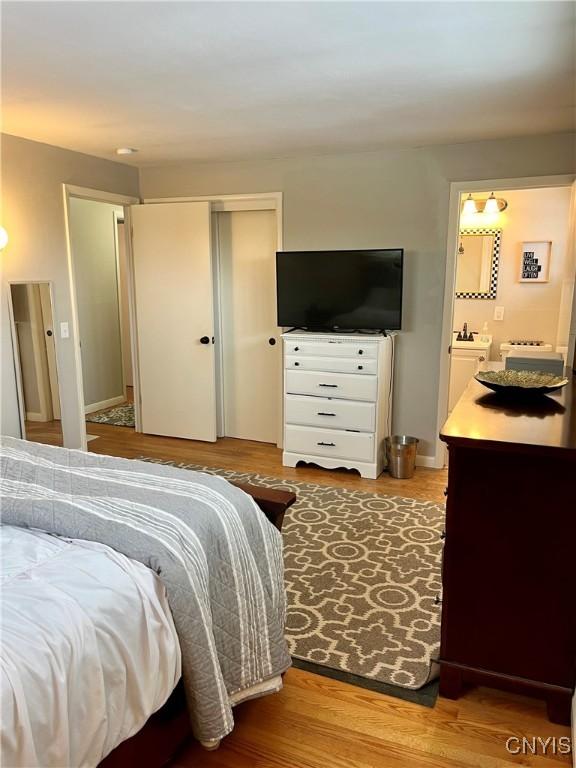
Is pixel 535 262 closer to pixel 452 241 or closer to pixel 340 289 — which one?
pixel 452 241

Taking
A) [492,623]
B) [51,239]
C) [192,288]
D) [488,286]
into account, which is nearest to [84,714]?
[492,623]

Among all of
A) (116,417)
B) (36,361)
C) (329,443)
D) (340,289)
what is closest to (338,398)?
(329,443)

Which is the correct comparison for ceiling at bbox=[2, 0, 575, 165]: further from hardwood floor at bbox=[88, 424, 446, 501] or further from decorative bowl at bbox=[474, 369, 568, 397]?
hardwood floor at bbox=[88, 424, 446, 501]

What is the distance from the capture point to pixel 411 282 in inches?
167

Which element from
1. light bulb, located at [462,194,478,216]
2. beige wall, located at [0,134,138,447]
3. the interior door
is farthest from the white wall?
light bulb, located at [462,194,478,216]

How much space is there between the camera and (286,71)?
2453mm

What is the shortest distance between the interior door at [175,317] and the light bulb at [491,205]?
2.62 metres

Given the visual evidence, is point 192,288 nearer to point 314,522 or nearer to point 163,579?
point 314,522

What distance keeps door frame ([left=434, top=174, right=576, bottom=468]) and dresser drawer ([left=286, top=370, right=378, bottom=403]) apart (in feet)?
1.99

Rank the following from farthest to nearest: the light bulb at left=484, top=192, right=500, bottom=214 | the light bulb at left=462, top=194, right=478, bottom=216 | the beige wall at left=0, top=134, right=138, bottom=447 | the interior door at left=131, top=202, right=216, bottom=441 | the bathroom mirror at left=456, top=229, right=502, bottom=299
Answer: the bathroom mirror at left=456, top=229, right=502, bottom=299 → the light bulb at left=462, top=194, right=478, bottom=216 → the light bulb at left=484, top=192, right=500, bottom=214 → the interior door at left=131, top=202, right=216, bottom=441 → the beige wall at left=0, top=134, right=138, bottom=447

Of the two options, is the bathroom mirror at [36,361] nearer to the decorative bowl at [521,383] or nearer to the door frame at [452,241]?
the door frame at [452,241]

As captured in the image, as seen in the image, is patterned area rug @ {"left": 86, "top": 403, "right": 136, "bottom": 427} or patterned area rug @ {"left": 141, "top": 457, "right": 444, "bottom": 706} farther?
patterned area rug @ {"left": 86, "top": 403, "right": 136, "bottom": 427}

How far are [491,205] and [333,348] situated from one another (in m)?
2.37

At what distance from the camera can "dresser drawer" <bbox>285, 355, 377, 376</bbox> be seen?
13.3 feet
